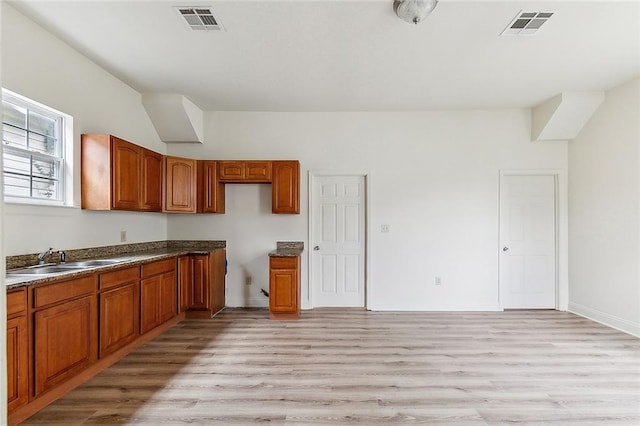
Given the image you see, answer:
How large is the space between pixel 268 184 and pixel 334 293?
192 cm

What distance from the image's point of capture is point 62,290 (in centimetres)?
239

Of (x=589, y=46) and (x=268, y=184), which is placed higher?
(x=589, y=46)

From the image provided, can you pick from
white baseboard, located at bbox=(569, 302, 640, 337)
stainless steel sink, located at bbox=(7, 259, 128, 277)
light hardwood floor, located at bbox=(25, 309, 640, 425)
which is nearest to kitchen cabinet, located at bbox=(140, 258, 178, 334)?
light hardwood floor, located at bbox=(25, 309, 640, 425)

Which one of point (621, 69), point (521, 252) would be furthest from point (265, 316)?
point (621, 69)

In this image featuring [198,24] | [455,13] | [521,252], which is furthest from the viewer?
[521,252]

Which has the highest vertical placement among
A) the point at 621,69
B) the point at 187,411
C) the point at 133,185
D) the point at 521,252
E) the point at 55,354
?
the point at 621,69

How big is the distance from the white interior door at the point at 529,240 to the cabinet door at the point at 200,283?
430 cm

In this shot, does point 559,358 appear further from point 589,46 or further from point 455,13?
point 455,13

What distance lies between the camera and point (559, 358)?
317cm

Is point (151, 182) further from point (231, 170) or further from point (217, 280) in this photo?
point (217, 280)

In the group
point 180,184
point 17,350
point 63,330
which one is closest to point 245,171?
point 180,184

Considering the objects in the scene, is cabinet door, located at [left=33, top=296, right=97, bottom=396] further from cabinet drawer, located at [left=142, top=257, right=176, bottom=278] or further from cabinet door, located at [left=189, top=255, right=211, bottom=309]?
cabinet door, located at [left=189, top=255, right=211, bottom=309]

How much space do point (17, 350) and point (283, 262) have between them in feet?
8.57

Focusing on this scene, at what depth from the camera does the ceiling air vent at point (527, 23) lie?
2.61 meters
